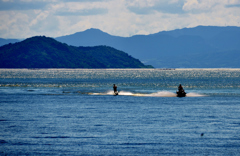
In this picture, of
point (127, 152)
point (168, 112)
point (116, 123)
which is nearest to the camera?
point (127, 152)

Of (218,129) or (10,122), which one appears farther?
(10,122)

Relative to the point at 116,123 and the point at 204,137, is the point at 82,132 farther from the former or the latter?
the point at 204,137

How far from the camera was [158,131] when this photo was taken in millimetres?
50750

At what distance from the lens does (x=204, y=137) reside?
47.2 metres

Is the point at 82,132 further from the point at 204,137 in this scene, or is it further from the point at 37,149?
the point at 204,137

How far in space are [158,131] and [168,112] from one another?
62.5 ft

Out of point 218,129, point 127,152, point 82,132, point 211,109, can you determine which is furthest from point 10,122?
point 211,109

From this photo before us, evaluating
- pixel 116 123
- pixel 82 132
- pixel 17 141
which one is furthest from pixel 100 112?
pixel 17 141

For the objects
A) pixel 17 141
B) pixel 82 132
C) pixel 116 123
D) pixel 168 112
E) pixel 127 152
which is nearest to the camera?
pixel 127 152

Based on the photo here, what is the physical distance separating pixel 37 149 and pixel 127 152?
28.8 ft

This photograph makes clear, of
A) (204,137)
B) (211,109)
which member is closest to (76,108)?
(211,109)

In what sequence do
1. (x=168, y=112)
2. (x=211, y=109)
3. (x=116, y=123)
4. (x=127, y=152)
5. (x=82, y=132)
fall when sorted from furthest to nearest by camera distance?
(x=211, y=109) < (x=168, y=112) < (x=116, y=123) < (x=82, y=132) < (x=127, y=152)

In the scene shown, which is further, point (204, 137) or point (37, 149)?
point (204, 137)

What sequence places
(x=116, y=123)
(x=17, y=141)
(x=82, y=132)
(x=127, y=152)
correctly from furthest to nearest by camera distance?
1. (x=116, y=123)
2. (x=82, y=132)
3. (x=17, y=141)
4. (x=127, y=152)
